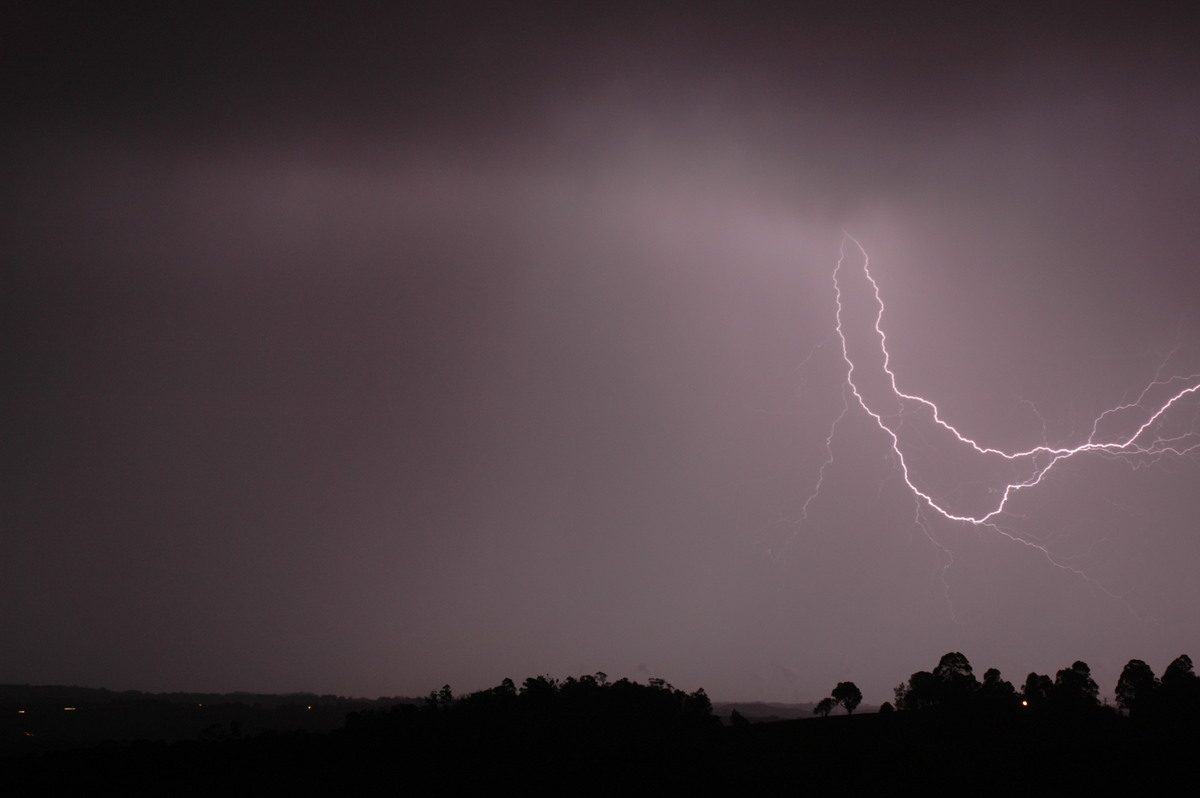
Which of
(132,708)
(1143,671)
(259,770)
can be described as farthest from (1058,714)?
(132,708)

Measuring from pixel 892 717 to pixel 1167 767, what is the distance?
1255 centimetres

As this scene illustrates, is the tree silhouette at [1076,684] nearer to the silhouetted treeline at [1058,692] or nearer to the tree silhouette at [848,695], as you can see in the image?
the silhouetted treeline at [1058,692]

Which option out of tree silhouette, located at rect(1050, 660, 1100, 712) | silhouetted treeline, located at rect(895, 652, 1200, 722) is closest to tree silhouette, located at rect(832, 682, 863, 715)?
silhouetted treeline, located at rect(895, 652, 1200, 722)

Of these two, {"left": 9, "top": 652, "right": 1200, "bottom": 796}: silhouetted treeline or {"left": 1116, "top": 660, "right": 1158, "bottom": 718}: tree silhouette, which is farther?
{"left": 1116, "top": 660, "right": 1158, "bottom": 718}: tree silhouette

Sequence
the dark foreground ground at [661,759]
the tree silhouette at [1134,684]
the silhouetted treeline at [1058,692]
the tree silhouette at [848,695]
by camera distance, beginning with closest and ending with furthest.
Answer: the dark foreground ground at [661,759] → the silhouetted treeline at [1058,692] → the tree silhouette at [1134,684] → the tree silhouette at [848,695]

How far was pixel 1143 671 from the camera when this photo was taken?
4778cm

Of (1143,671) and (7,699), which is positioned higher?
(1143,671)

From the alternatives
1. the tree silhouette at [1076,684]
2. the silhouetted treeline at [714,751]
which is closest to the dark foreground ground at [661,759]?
the silhouetted treeline at [714,751]

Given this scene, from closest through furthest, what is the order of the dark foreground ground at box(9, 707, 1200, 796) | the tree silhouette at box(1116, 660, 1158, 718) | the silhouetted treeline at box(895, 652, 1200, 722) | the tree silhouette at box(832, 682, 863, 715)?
the dark foreground ground at box(9, 707, 1200, 796) → the silhouetted treeline at box(895, 652, 1200, 722) → the tree silhouette at box(1116, 660, 1158, 718) → the tree silhouette at box(832, 682, 863, 715)

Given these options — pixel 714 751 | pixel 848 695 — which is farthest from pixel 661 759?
pixel 848 695

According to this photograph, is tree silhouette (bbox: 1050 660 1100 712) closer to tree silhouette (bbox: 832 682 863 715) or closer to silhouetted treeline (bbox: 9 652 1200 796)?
silhouetted treeline (bbox: 9 652 1200 796)

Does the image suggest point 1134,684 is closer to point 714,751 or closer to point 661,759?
point 714,751

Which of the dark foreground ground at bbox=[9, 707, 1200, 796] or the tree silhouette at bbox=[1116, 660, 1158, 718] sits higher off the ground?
the tree silhouette at bbox=[1116, 660, 1158, 718]

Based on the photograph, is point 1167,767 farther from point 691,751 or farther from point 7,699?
point 7,699
